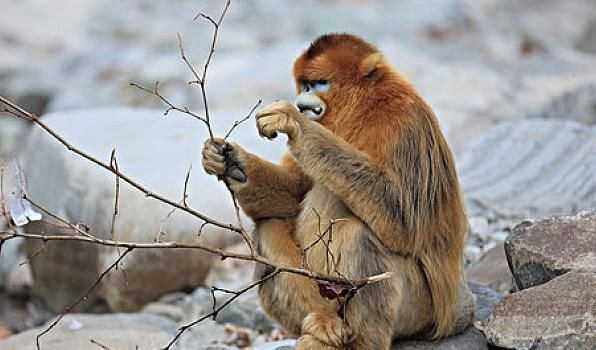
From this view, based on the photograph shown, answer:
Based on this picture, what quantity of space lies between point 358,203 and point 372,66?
755 mm

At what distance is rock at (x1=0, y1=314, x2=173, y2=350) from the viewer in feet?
23.5

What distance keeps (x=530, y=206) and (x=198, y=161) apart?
3.19m

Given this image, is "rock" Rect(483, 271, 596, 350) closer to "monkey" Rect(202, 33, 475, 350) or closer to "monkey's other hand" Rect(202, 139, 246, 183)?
"monkey" Rect(202, 33, 475, 350)

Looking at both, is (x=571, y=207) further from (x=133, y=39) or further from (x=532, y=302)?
(x=133, y=39)

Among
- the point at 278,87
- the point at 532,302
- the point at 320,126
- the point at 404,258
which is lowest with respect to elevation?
the point at 532,302

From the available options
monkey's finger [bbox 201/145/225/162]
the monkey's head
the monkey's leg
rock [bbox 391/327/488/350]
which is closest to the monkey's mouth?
the monkey's head

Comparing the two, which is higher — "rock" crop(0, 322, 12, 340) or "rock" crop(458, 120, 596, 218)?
"rock" crop(0, 322, 12, 340)

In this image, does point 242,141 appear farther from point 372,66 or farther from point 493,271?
point 372,66

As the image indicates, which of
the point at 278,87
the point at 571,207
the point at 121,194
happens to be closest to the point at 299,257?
the point at 571,207

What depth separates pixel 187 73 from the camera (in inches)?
642

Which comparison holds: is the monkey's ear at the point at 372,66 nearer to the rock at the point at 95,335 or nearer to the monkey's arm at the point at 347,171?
the monkey's arm at the point at 347,171

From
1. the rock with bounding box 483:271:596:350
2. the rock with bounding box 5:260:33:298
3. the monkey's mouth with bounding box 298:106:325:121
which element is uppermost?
the rock with bounding box 5:260:33:298

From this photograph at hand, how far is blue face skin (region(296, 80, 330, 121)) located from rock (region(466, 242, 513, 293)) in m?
1.97

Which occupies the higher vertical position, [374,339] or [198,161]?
[198,161]
